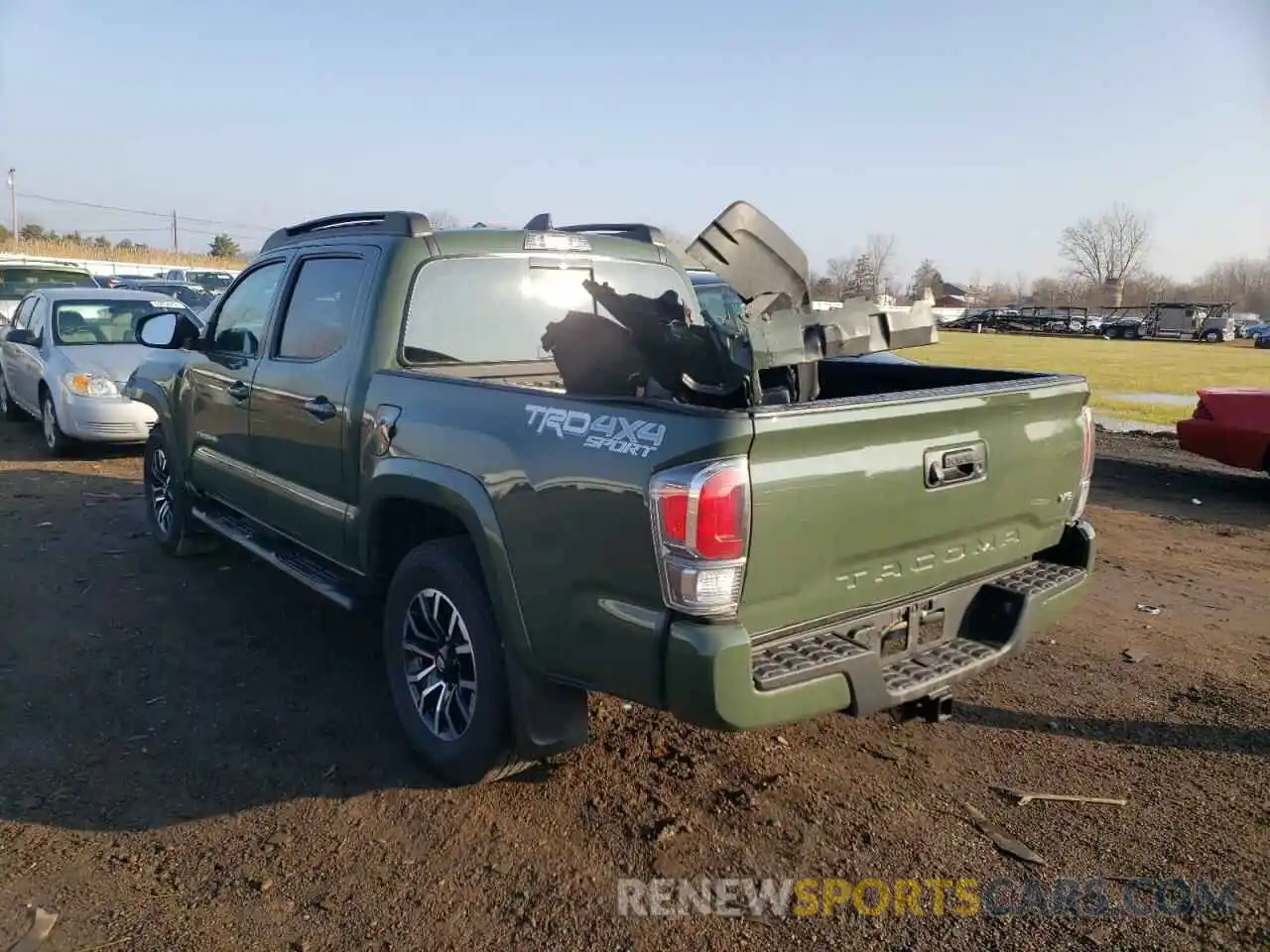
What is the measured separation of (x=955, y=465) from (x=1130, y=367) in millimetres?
27603

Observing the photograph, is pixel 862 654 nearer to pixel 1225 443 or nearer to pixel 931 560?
pixel 931 560

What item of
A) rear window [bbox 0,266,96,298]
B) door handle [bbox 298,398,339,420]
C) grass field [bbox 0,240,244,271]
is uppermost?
grass field [bbox 0,240,244,271]

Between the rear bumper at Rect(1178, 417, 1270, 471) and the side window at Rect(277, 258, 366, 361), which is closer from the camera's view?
the side window at Rect(277, 258, 366, 361)

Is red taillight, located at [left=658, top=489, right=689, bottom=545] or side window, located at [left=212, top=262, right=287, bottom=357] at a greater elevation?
side window, located at [left=212, top=262, right=287, bottom=357]

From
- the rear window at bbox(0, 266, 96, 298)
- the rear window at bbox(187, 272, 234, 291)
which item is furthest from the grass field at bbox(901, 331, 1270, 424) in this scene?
the rear window at bbox(187, 272, 234, 291)

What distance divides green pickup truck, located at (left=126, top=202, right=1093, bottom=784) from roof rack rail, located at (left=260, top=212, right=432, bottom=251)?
2 cm

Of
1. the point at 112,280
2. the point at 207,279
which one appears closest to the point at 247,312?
the point at 112,280

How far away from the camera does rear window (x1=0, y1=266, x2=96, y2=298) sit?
19195 mm

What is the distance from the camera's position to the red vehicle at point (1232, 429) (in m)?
8.61

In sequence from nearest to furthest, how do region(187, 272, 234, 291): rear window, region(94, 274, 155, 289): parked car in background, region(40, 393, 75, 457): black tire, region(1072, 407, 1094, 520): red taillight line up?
1. region(1072, 407, 1094, 520): red taillight
2. region(40, 393, 75, 457): black tire
3. region(94, 274, 155, 289): parked car in background
4. region(187, 272, 234, 291): rear window

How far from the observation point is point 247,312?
17.4 ft

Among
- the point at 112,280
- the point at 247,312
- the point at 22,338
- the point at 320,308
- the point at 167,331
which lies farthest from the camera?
the point at 112,280

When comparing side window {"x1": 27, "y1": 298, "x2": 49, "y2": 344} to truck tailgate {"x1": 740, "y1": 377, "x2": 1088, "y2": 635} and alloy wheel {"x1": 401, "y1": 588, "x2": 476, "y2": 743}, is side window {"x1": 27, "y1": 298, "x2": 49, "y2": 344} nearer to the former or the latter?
alloy wheel {"x1": 401, "y1": 588, "x2": 476, "y2": 743}

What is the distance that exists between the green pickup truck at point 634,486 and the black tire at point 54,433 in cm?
609
